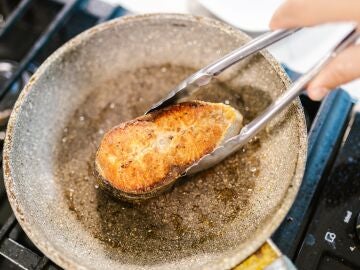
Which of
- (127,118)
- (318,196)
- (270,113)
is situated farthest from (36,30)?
(318,196)

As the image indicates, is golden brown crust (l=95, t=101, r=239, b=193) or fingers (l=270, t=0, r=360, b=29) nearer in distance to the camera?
fingers (l=270, t=0, r=360, b=29)

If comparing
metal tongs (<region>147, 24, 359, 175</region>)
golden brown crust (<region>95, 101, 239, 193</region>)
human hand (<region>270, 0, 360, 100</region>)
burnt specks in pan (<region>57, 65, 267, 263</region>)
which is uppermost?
human hand (<region>270, 0, 360, 100</region>)

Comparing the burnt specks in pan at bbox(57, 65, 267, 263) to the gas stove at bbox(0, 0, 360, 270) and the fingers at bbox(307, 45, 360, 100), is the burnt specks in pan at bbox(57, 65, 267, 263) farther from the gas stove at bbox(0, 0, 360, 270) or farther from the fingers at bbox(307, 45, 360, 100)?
the fingers at bbox(307, 45, 360, 100)

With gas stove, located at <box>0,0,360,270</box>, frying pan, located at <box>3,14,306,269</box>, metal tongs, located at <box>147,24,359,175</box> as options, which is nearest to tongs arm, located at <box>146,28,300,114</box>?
metal tongs, located at <box>147,24,359,175</box>

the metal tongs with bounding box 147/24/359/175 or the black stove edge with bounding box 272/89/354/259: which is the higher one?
the metal tongs with bounding box 147/24/359/175

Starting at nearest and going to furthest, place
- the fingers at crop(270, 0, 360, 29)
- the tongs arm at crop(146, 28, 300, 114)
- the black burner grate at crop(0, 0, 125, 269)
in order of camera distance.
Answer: the fingers at crop(270, 0, 360, 29), the tongs arm at crop(146, 28, 300, 114), the black burner grate at crop(0, 0, 125, 269)

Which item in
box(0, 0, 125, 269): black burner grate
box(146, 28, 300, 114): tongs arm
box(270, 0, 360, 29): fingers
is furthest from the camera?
box(0, 0, 125, 269): black burner grate

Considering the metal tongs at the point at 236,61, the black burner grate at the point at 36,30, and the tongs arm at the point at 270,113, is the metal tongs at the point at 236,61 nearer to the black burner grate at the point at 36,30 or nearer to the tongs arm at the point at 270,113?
the tongs arm at the point at 270,113

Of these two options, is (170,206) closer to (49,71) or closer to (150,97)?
(150,97)
